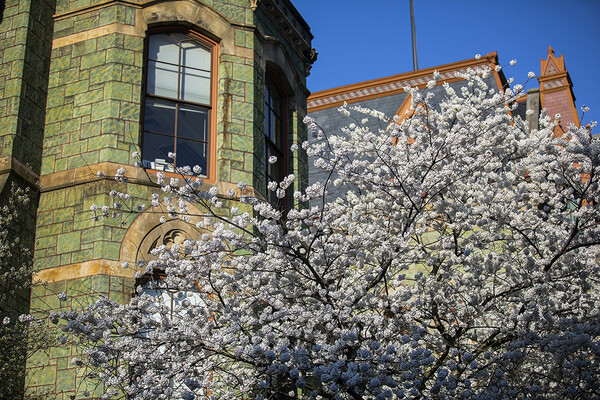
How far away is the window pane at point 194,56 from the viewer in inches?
500

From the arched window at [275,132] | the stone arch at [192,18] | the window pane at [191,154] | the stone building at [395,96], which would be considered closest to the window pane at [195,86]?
the stone arch at [192,18]

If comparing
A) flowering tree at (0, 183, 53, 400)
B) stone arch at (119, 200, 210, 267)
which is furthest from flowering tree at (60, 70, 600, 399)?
flowering tree at (0, 183, 53, 400)

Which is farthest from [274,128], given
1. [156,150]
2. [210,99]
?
[156,150]

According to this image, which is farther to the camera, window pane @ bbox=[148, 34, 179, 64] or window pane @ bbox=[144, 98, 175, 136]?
window pane @ bbox=[148, 34, 179, 64]

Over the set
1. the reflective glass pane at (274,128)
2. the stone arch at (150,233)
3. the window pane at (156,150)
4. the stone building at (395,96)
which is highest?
the stone building at (395,96)

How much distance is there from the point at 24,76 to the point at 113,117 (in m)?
1.50

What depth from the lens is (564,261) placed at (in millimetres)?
9867

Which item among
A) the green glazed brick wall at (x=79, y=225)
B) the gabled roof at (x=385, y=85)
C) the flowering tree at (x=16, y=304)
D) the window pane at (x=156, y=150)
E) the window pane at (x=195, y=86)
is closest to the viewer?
the flowering tree at (x=16, y=304)

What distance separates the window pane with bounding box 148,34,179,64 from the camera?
41.0ft

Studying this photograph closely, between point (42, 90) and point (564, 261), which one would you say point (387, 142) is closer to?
point (564, 261)

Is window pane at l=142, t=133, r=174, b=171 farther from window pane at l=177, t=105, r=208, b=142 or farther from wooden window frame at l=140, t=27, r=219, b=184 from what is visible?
window pane at l=177, t=105, r=208, b=142

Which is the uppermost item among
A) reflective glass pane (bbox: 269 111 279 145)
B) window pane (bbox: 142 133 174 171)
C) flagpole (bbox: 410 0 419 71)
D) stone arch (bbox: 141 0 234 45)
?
flagpole (bbox: 410 0 419 71)

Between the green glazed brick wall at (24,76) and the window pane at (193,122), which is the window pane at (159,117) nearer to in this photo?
the window pane at (193,122)

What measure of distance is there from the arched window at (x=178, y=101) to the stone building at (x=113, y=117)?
0.7 inches
